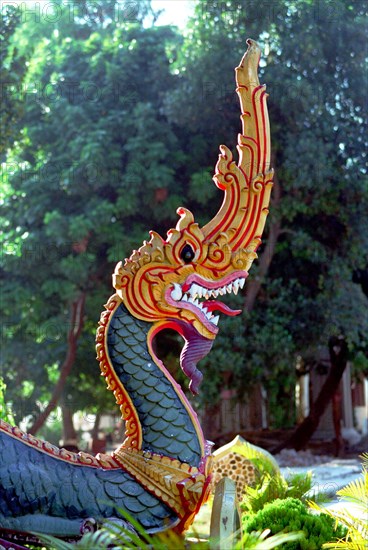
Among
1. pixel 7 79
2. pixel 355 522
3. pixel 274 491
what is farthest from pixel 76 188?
pixel 355 522

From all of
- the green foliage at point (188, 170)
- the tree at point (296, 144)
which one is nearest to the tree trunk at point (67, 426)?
the green foliage at point (188, 170)

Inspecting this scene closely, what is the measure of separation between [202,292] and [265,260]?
8.16 meters

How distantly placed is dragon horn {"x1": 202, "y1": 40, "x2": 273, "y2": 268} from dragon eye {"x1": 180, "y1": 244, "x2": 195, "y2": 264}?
10cm

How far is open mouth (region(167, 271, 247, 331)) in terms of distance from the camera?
12.1 ft

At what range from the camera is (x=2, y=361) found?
1259cm

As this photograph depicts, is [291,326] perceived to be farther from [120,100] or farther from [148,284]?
[148,284]

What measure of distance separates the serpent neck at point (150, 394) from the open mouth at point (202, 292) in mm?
194

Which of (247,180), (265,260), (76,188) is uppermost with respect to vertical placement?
(76,188)

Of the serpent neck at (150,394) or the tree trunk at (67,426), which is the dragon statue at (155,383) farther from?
the tree trunk at (67,426)

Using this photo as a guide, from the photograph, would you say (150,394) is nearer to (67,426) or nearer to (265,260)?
(265,260)

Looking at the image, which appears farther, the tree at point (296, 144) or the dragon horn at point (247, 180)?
the tree at point (296, 144)

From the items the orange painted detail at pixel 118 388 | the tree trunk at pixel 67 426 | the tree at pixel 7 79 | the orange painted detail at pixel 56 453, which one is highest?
the tree at pixel 7 79

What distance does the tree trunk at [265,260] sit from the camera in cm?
1173

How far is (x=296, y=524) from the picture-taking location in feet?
12.7
